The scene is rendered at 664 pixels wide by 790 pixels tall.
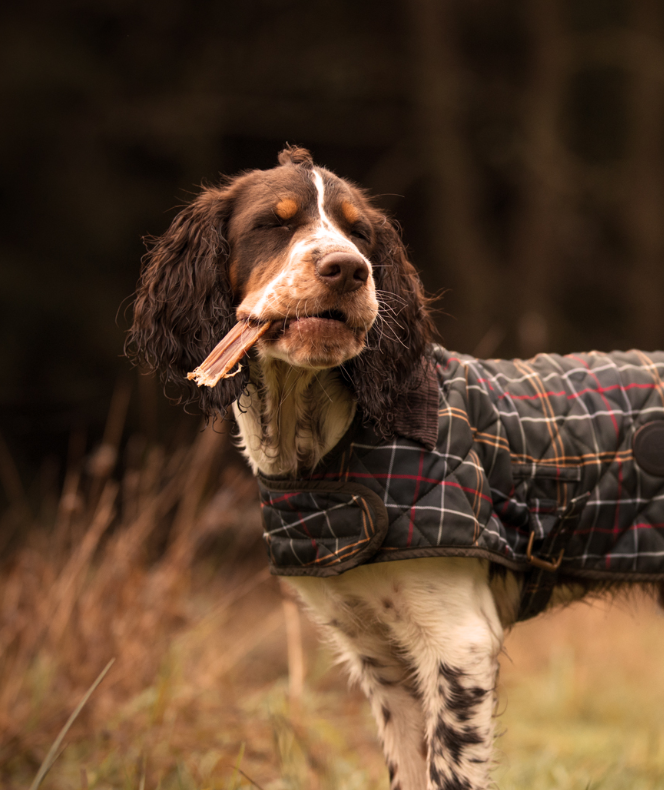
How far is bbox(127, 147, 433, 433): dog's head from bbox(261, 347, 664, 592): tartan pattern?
0.54ft

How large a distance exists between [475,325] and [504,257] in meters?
1.32

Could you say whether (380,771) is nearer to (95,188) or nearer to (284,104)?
(95,188)

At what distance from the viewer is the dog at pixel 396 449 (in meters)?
2.08

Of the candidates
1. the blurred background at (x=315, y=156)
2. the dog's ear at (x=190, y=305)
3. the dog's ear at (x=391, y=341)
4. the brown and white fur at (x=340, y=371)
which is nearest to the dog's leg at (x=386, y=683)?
the brown and white fur at (x=340, y=371)

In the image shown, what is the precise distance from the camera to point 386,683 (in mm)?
2496

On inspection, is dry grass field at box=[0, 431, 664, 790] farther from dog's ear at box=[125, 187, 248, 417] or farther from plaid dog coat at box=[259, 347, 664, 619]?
dog's ear at box=[125, 187, 248, 417]

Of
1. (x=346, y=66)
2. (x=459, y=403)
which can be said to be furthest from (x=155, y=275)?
(x=346, y=66)

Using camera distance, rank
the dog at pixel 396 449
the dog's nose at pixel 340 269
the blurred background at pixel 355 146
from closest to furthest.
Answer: the dog's nose at pixel 340 269
the dog at pixel 396 449
the blurred background at pixel 355 146

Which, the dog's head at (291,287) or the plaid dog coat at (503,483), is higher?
the dog's head at (291,287)

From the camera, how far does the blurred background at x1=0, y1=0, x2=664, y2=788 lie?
643 cm

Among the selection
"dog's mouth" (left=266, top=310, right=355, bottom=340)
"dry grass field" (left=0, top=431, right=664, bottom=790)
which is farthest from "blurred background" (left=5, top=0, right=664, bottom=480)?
→ "dog's mouth" (left=266, top=310, right=355, bottom=340)

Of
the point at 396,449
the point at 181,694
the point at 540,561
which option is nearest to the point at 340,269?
the point at 396,449

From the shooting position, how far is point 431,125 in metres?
8.08

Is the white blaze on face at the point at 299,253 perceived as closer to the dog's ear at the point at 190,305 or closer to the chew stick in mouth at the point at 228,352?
the chew stick in mouth at the point at 228,352
